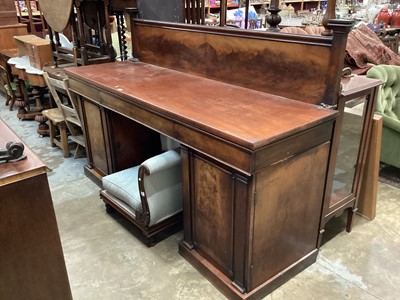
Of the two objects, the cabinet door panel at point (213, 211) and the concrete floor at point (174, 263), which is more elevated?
the cabinet door panel at point (213, 211)

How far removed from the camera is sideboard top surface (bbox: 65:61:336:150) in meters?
1.45

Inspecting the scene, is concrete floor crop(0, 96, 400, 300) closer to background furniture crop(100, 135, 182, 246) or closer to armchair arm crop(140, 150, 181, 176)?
background furniture crop(100, 135, 182, 246)

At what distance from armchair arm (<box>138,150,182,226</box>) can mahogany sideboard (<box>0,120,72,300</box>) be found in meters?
0.76

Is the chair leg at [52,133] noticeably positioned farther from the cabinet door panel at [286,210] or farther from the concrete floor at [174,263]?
the cabinet door panel at [286,210]

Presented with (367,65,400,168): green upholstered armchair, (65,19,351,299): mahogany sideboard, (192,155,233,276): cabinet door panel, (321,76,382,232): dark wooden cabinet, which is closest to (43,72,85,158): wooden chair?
(65,19,351,299): mahogany sideboard

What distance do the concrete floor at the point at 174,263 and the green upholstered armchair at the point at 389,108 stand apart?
0.33m

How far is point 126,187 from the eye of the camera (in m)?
2.23

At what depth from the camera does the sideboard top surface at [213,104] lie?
4.75 feet

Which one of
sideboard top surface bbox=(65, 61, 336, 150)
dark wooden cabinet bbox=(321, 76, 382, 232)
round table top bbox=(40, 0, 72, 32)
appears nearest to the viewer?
sideboard top surface bbox=(65, 61, 336, 150)

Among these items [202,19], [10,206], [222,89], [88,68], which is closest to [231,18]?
[202,19]

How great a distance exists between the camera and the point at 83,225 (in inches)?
94.1

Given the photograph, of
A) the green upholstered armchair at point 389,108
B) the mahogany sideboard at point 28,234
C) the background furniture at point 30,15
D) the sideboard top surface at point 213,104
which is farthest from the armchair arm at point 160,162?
the background furniture at point 30,15

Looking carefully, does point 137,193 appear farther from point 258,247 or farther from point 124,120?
point 258,247

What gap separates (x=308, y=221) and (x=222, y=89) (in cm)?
83
